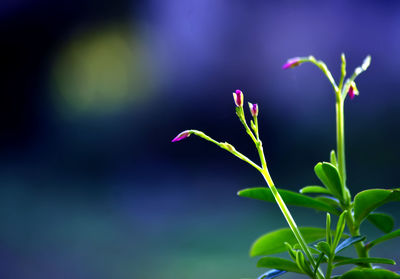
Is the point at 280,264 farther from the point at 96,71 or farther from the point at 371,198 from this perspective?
the point at 96,71

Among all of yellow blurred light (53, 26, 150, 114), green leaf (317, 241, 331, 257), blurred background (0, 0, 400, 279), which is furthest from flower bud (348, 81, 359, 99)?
yellow blurred light (53, 26, 150, 114)

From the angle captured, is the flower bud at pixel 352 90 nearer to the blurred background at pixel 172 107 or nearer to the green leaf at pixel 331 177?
the green leaf at pixel 331 177

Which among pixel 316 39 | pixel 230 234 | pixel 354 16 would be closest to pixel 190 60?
pixel 316 39

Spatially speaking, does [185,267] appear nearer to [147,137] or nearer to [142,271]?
[142,271]

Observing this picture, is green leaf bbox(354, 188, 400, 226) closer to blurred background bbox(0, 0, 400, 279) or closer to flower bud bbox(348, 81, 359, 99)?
flower bud bbox(348, 81, 359, 99)

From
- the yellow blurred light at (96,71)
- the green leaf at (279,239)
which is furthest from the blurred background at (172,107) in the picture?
the green leaf at (279,239)

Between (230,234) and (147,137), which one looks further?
(147,137)

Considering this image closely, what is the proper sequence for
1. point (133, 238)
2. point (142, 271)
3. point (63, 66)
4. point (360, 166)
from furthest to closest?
point (63, 66), point (360, 166), point (133, 238), point (142, 271)
